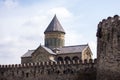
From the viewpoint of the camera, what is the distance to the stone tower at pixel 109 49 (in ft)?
115

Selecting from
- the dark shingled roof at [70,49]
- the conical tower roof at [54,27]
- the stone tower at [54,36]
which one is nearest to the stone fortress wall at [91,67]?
the dark shingled roof at [70,49]

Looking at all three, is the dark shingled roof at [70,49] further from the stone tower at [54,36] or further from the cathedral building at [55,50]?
the stone tower at [54,36]

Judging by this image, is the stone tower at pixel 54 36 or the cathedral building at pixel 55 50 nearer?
the cathedral building at pixel 55 50

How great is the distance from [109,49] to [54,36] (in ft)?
114

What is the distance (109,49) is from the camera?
35969mm

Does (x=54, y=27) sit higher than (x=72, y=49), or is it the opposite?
(x=54, y=27)

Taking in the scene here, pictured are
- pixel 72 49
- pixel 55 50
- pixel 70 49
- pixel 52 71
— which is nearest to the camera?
pixel 52 71

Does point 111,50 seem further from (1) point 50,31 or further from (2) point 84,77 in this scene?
(1) point 50,31

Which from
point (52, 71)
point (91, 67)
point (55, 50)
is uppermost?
point (55, 50)

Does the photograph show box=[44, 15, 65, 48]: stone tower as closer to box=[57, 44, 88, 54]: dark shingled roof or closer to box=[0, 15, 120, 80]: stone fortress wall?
box=[57, 44, 88, 54]: dark shingled roof

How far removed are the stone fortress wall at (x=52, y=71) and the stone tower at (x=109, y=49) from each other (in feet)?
23.4

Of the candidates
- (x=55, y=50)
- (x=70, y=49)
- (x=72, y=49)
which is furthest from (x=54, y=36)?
(x=72, y=49)

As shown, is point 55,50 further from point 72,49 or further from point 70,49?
point 72,49

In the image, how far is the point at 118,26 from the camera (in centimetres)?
3534
